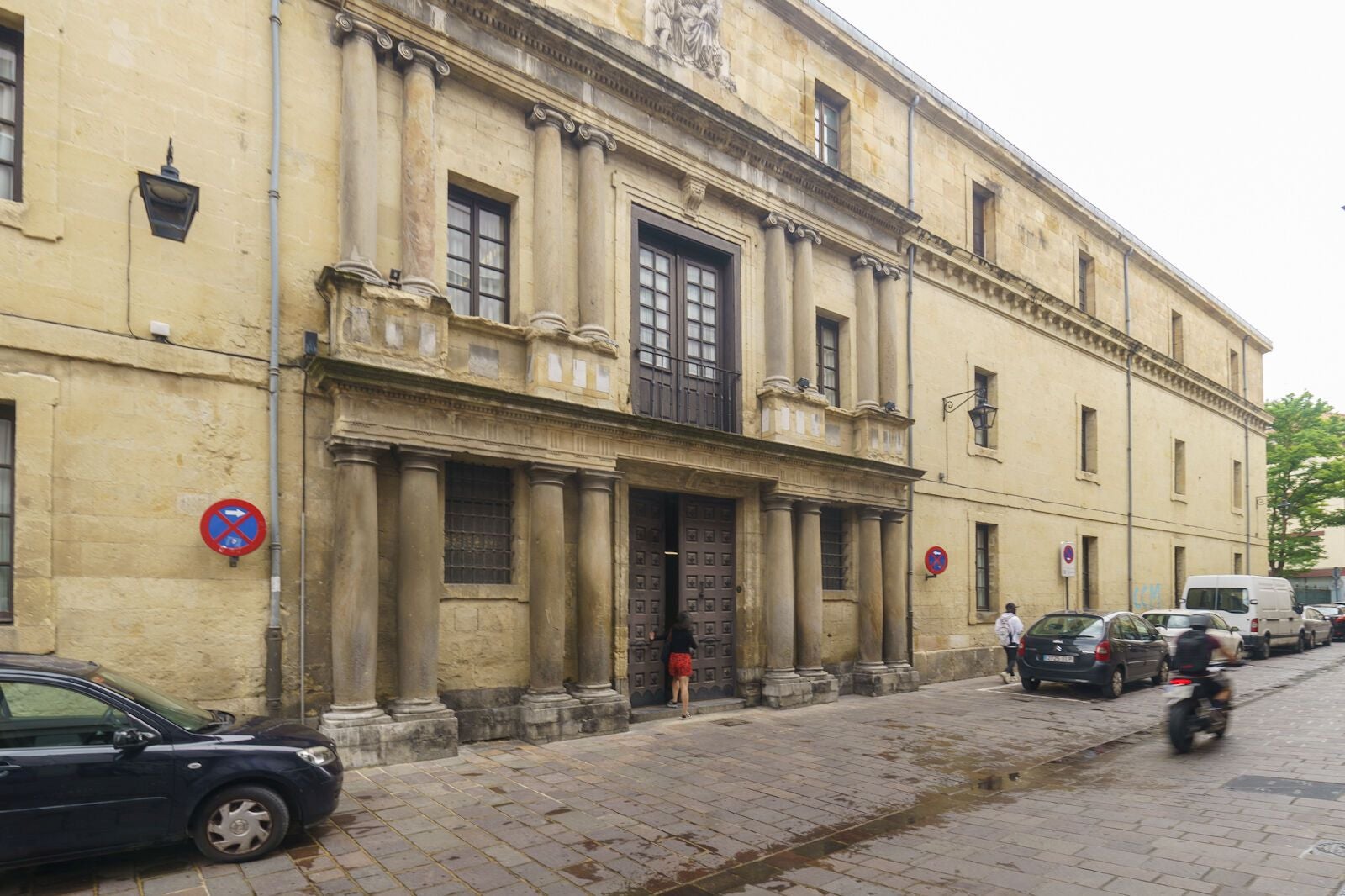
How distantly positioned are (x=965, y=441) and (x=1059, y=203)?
8.42 m

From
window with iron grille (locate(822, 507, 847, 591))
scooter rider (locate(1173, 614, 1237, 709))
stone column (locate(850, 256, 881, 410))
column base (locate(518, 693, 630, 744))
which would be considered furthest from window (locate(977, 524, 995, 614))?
column base (locate(518, 693, 630, 744))

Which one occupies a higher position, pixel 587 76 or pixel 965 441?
pixel 587 76

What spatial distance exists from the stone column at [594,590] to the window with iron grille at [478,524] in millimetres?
959

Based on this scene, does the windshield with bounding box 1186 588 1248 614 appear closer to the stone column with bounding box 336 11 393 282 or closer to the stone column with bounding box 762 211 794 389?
the stone column with bounding box 762 211 794 389

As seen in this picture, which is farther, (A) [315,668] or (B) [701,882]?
(A) [315,668]

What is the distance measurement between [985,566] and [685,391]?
32.2 feet

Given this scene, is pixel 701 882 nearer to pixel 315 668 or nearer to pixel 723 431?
pixel 315 668

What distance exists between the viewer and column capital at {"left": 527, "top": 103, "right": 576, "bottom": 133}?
11203 mm

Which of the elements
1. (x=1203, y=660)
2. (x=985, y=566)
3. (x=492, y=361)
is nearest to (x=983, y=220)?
(x=985, y=566)

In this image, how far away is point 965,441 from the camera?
18594 millimetres

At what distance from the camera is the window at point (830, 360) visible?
1589cm

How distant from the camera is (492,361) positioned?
10.7m

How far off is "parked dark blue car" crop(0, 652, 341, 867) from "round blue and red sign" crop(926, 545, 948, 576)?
12767 millimetres

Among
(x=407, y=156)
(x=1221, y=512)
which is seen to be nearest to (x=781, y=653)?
(x=407, y=156)
